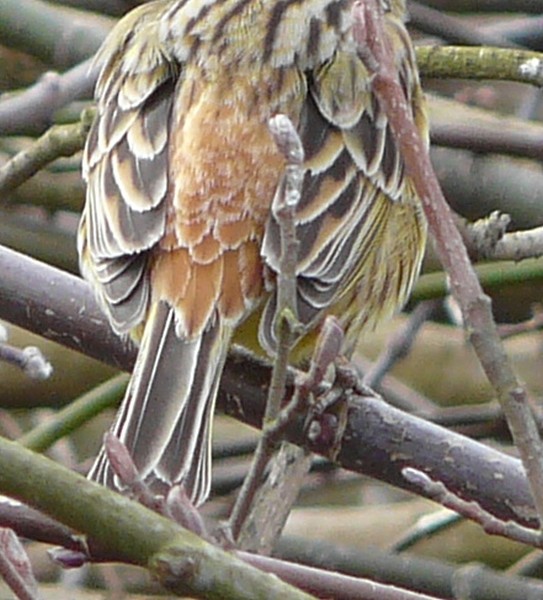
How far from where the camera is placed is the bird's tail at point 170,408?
3.16 m

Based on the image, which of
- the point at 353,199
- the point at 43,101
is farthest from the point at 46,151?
the point at 353,199

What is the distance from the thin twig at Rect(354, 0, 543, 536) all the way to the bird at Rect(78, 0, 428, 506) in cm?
109

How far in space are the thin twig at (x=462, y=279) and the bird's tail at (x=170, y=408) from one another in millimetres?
1056

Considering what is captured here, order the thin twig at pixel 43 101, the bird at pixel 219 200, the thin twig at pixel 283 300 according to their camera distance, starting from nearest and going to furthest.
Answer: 1. the thin twig at pixel 283 300
2. the bird at pixel 219 200
3. the thin twig at pixel 43 101

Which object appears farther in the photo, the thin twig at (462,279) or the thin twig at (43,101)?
the thin twig at (43,101)

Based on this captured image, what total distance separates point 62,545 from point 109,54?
8.04 feet

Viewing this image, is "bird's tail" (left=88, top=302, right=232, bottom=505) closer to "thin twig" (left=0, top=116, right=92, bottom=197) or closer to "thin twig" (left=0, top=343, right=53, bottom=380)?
"thin twig" (left=0, top=343, right=53, bottom=380)

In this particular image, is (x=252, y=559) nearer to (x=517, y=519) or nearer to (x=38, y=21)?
(x=517, y=519)

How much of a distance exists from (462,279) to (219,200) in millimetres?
1605

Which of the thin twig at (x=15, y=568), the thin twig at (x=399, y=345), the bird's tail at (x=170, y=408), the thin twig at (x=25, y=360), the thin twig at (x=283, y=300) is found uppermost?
the thin twig at (x=283, y=300)

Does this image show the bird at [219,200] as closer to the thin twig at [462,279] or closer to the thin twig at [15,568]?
the thin twig at [15,568]

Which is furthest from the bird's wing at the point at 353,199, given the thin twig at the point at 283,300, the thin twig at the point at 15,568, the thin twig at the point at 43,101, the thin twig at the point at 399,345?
the thin twig at the point at 15,568

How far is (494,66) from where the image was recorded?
393 cm

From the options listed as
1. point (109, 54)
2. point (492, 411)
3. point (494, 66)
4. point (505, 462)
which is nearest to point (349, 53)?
point (494, 66)
